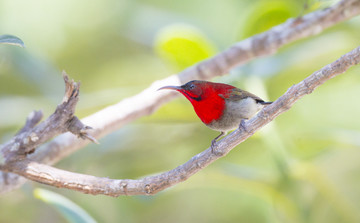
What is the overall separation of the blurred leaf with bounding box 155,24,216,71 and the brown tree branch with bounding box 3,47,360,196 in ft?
2.58

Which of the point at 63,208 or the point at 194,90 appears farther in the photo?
the point at 194,90

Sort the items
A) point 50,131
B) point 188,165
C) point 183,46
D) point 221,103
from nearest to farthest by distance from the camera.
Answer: point 188,165 → point 50,131 → point 221,103 → point 183,46

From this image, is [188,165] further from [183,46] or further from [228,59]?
[183,46]

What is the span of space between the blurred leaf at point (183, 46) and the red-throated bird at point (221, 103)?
0.28 metres

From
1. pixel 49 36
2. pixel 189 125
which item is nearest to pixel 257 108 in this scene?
pixel 189 125

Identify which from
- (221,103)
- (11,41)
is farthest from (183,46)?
(11,41)

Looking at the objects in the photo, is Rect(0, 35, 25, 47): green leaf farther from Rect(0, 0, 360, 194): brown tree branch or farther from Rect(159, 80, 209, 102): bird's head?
Rect(159, 80, 209, 102): bird's head

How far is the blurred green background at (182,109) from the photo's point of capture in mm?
1979

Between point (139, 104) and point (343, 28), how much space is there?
1420 millimetres

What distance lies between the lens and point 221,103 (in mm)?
1780

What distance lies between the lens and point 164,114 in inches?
86.0

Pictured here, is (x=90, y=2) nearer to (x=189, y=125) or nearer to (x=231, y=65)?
(x=189, y=125)

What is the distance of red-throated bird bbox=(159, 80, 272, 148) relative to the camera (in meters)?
1.73

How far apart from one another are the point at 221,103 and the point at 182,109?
43 centimetres
